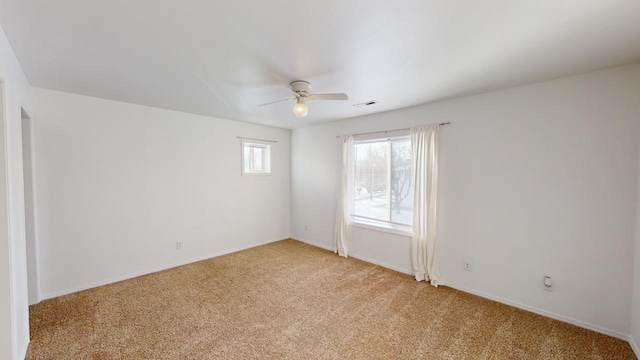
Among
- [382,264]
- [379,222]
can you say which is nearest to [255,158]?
[379,222]

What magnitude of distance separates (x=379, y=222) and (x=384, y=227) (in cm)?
Result: 20

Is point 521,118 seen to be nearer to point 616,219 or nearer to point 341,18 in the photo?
point 616,219

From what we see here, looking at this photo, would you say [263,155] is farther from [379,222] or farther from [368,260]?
[368,260]

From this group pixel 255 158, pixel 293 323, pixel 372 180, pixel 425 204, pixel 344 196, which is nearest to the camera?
pixel 293 323

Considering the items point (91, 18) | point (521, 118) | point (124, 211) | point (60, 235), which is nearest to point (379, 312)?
point (521, 118)

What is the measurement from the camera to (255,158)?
4.95 m

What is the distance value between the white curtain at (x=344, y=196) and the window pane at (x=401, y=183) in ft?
2.55

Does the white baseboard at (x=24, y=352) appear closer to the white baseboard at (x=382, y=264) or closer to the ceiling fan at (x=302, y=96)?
the ceiling fan at (x=302, y=96)

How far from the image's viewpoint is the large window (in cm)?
370

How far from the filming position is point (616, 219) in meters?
2.20

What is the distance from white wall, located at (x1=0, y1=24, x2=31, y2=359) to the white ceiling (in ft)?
1.06

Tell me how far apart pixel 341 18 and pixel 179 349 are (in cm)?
282

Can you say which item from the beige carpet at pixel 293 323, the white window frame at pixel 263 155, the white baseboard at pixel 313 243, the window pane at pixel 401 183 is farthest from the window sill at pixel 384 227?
the white window frame at pixel 263 155

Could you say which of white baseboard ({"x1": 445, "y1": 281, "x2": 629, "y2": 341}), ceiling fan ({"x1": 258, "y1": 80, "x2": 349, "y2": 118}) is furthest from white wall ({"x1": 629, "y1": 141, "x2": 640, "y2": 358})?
ceiling fan ({"x1": 258, "y1": 80, "x2": 349, "y2": 118})
